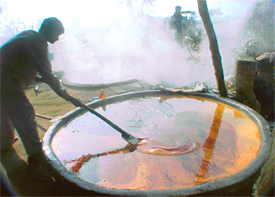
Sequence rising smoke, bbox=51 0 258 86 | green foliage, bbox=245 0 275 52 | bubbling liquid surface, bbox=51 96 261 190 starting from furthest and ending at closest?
rising smoke, bbox=51 0 258 86 → green foliage, bbox=245 0 275 52 → bubbling liquid surface, bbox=51 96 261 190

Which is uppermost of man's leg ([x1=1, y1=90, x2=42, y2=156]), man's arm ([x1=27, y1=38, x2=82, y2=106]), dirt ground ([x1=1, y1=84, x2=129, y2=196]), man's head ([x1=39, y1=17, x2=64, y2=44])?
man's head ([x1=39, y1=17, x2=64, y2=44])

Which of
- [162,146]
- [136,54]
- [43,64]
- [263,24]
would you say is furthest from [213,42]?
[136,54]

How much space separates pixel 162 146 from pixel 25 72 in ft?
6.09

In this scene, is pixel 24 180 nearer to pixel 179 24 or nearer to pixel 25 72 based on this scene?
pixel 25 72

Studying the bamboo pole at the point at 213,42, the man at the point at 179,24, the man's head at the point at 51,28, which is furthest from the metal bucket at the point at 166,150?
the man at the point at 179,24

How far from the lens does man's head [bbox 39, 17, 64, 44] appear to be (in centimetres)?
228

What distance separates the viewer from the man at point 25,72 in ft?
7.10

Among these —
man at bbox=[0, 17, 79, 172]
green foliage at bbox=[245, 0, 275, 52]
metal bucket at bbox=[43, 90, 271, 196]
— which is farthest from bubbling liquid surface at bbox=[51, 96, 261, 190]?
green foliage at bbox=[245, 0, 275, 52]

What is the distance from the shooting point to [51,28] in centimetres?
229

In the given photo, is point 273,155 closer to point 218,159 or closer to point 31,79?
point 218,159

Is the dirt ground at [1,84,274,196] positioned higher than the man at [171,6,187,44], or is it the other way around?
the man at [171,6,187,44]

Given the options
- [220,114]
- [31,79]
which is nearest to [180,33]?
[220,114]

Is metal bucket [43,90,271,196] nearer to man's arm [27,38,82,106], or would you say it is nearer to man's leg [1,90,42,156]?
man's leg [1,90,42,156]

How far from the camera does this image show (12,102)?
222 centimetres
